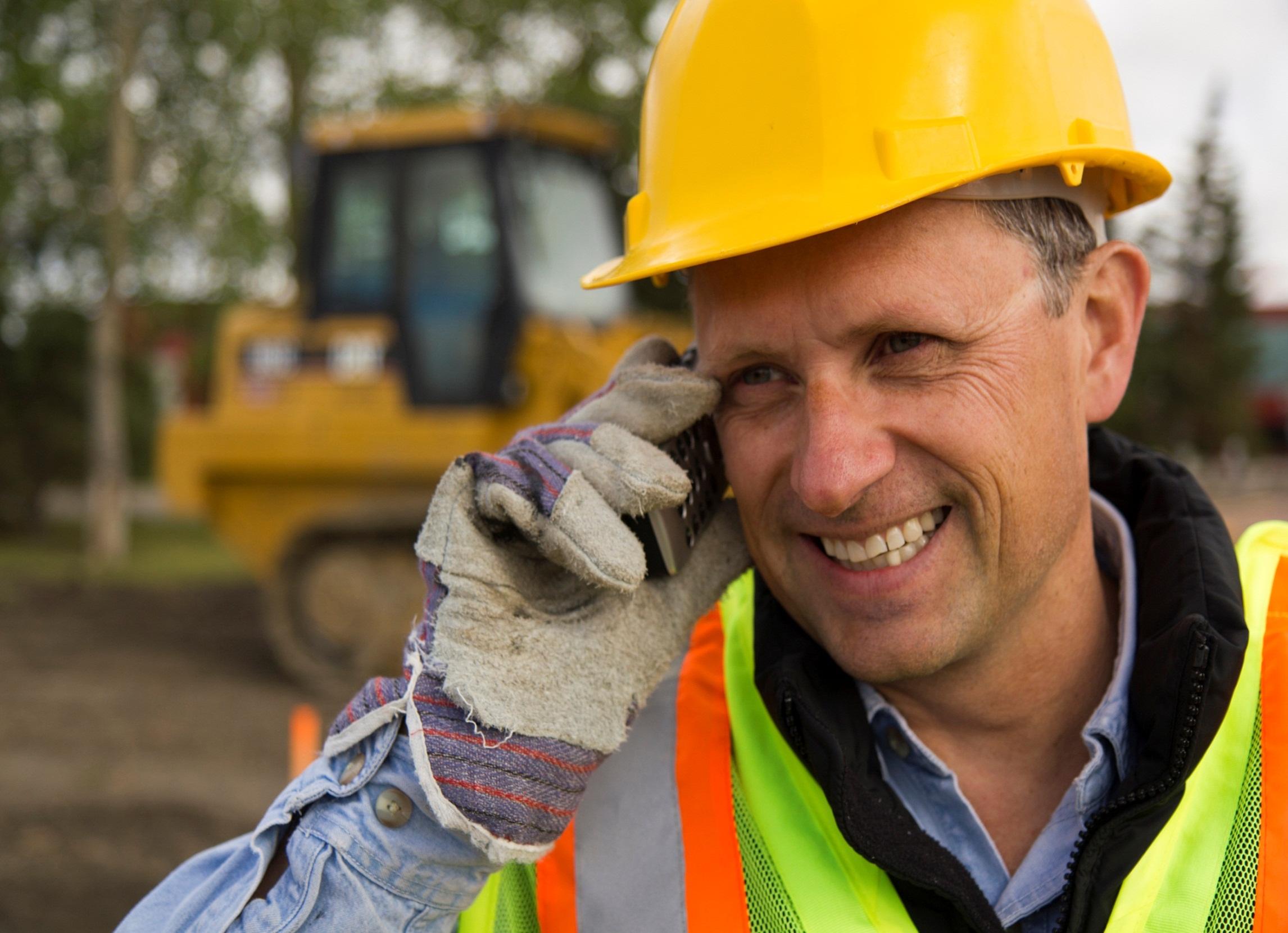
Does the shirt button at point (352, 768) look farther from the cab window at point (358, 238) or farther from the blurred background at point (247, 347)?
the cab window at point (358, 238)

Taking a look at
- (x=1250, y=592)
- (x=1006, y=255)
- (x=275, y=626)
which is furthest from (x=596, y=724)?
(x=275, y=626)

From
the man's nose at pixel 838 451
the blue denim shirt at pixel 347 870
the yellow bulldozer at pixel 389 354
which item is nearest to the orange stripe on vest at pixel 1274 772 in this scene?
the man's nose at pixel 838 451

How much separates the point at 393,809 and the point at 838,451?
0.71 m

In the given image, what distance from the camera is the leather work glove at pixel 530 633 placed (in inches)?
58.3

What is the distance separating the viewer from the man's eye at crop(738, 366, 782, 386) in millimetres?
1716

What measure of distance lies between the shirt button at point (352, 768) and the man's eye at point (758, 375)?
73 centimetres

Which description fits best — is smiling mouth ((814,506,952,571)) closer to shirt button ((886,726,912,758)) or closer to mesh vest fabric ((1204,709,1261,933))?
shirt button ((886,726,912,758))

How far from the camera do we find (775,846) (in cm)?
161

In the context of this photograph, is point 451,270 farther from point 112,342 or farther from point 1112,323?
point 112,342

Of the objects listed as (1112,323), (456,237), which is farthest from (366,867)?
(456,237)

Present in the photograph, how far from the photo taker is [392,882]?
149 centimetres

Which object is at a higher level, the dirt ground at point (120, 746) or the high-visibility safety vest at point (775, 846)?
the high-visibility safety vest at point (775, 846)

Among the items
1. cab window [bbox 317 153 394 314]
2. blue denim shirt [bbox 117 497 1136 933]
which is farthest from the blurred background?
blue denim shirt [bbox 117 497 1136 933]

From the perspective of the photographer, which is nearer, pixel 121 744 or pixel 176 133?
pixel 121 744
